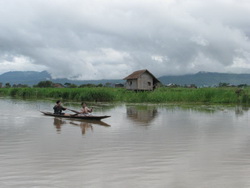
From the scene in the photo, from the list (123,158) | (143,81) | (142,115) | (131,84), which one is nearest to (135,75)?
(131,84)

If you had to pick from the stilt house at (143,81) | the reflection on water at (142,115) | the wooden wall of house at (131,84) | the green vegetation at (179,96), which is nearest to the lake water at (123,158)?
the reflection on water at (142,115)

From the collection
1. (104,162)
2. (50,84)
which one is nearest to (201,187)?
(104,162)

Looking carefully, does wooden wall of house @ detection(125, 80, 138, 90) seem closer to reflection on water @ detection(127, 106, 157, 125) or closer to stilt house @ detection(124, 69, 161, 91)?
stilt house @ detection(124, 69, 161, 91)

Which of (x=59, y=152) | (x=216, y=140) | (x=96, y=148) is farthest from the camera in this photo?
(x=216, y=140)

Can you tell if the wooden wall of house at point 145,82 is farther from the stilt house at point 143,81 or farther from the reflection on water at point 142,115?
the reflection on water at point 142,115

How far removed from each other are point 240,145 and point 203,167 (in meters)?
2.96

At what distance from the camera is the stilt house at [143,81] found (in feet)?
129

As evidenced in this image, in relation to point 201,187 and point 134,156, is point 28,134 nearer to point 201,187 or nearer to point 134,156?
point 134,156

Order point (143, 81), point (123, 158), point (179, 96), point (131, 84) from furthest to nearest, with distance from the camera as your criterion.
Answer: point (131, 84) < point (143, 81) < point (179, 96) < point (123, 158)

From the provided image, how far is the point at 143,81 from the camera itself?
1564 inches

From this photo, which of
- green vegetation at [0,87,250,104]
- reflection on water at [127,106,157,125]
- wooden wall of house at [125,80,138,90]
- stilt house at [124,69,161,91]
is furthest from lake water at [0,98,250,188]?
wooden wall of house at [125,80,138,90]

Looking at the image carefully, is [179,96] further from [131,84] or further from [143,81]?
[131,84]

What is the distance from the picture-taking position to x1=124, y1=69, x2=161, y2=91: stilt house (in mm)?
39438

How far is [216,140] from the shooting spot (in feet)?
31.4
